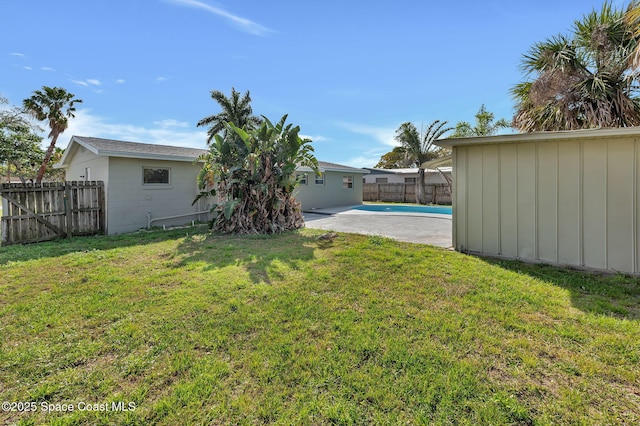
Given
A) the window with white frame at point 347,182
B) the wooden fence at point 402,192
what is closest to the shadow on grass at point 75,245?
the window with white frame at point 347,182

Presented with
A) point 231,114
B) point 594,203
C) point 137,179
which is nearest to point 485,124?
point 231,114

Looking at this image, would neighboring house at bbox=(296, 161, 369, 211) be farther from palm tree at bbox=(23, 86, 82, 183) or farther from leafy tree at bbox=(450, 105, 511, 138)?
palm tree at bbox=(23, 86, 82, 183)

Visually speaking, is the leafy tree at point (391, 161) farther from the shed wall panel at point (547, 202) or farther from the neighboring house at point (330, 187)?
the shed wall panel at point (547, 202)

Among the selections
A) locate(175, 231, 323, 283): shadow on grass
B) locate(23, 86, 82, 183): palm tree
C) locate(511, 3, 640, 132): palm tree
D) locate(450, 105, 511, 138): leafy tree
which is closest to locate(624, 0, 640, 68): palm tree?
locate(511, 3, 640, 132): palm tree

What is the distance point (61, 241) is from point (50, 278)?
419cm

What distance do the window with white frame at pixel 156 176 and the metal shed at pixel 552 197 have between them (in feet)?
31.1

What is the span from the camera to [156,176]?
10.4m

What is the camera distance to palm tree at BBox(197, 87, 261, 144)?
19516 mm

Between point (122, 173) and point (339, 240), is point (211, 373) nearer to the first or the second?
point (339, 240)

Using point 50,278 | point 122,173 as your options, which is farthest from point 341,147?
point 50,278

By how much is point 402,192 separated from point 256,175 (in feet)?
55.9

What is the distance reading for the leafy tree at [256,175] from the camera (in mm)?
8524

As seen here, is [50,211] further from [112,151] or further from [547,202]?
[547,202]

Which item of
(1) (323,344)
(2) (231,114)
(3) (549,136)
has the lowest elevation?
(1) (323,344)
